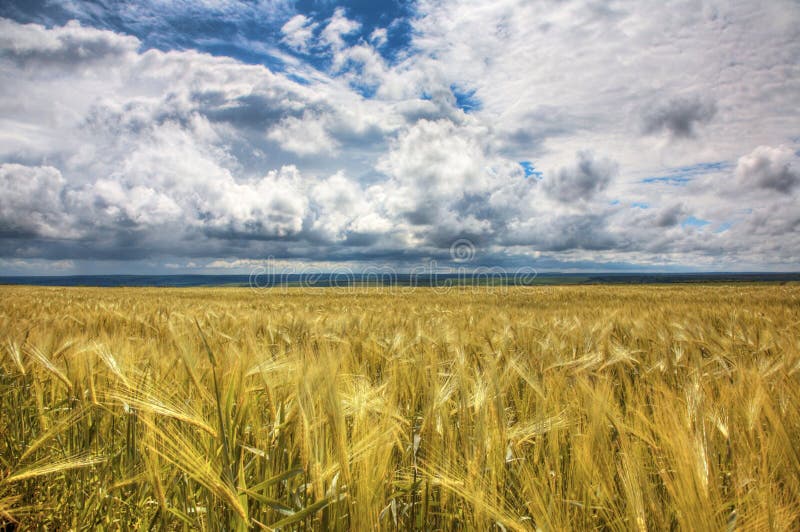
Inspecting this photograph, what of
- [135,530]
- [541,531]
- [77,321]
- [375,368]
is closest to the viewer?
[541,531]

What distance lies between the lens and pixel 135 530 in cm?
166

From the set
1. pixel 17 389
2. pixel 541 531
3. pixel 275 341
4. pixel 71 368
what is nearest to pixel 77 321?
pixel 275 341

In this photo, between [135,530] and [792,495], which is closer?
[792,495]

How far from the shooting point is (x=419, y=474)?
150cm

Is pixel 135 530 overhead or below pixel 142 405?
below

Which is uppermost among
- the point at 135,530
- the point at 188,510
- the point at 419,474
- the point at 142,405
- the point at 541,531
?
the point at 142,405

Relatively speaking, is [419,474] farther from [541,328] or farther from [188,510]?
[541,328]

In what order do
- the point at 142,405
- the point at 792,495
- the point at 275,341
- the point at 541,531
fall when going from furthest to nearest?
the point at 275,341, the point at 792,495, the point at 142,405, the point at 541,531

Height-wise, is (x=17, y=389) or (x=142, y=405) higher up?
(x=142, y=405)

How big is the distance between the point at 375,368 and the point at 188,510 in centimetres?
213

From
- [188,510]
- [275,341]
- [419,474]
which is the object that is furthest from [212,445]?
[275,341]

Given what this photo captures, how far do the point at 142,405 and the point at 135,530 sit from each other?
0.94 meters

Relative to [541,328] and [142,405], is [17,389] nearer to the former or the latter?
[142,405]

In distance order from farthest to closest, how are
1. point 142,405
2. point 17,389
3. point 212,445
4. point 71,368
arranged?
point 17,389, point 71,368, point 212,445, point 142,405
